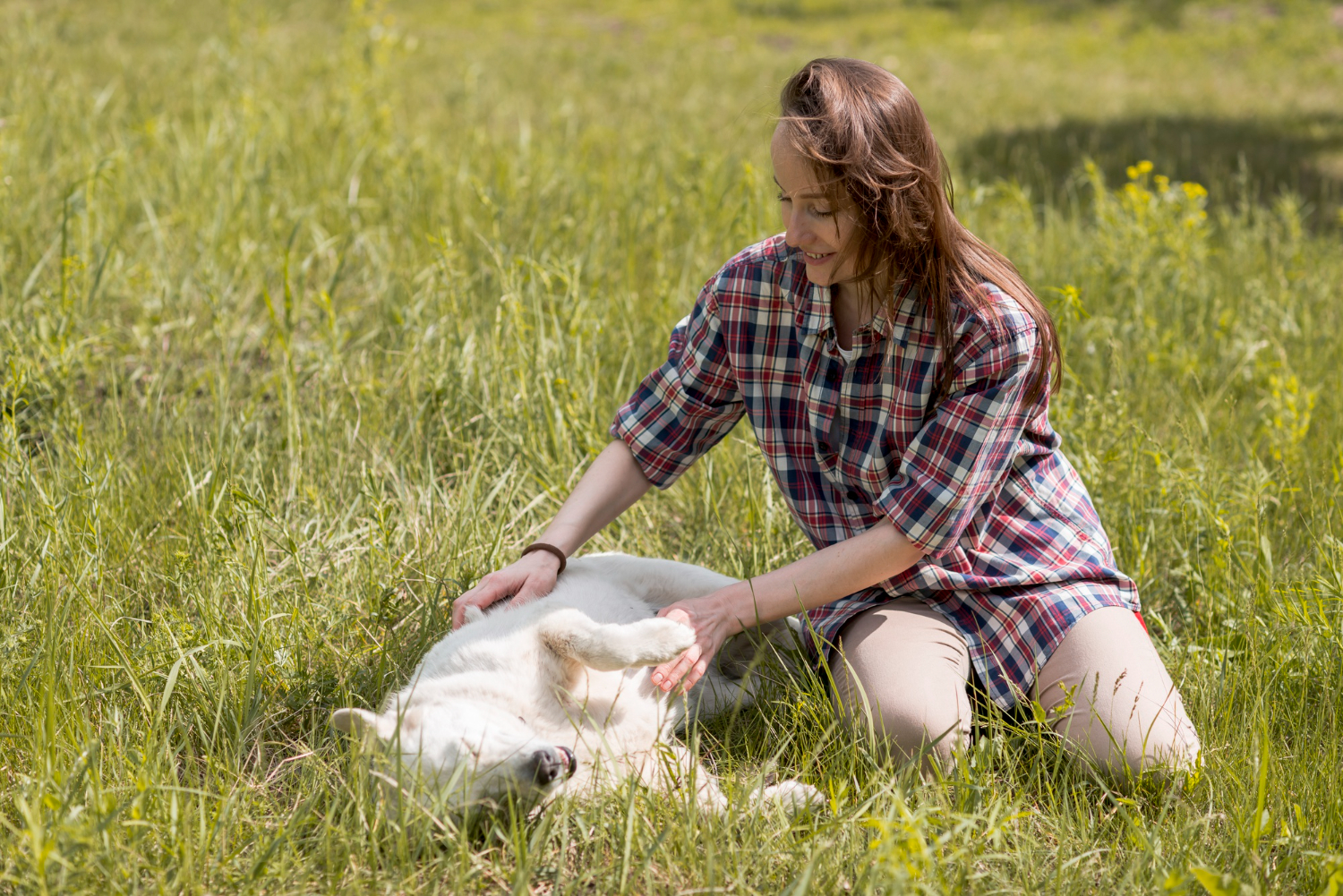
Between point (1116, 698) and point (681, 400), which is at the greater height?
point (681, 400)

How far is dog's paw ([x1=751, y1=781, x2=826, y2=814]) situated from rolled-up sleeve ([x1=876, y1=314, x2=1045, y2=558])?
56 centimetres

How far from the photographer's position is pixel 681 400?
254 centimetres

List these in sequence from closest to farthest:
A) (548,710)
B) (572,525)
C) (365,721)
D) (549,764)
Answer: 1. (549,764)
2. (365,721)
3. (548,710)
4. (572,525)

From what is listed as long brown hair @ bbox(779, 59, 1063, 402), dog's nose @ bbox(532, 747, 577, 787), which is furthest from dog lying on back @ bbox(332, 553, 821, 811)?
long brown hair @ bbox(779, 59, 1063, 402)

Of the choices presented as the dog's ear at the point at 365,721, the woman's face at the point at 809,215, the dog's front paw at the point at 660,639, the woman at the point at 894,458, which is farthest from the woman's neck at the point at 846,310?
the dog's ear at the point at 365,721

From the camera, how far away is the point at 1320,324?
437 centimetres

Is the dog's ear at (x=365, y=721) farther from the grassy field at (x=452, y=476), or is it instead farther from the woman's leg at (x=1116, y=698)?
the woman's leg at (x=1116, y=698)

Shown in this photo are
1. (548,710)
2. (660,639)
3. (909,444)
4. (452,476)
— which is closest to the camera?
(660,639)

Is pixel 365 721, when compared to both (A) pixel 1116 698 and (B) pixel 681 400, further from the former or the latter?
(A) pixel 1116 698

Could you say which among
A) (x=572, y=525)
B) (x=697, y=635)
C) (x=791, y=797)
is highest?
(x=572, y=525)

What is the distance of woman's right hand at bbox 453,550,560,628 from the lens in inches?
92.7

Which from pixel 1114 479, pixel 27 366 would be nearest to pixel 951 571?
pixel 1114 479

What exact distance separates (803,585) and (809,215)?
78 cm

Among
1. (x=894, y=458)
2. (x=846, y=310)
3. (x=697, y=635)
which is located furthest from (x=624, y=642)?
(x=846, y=310)
